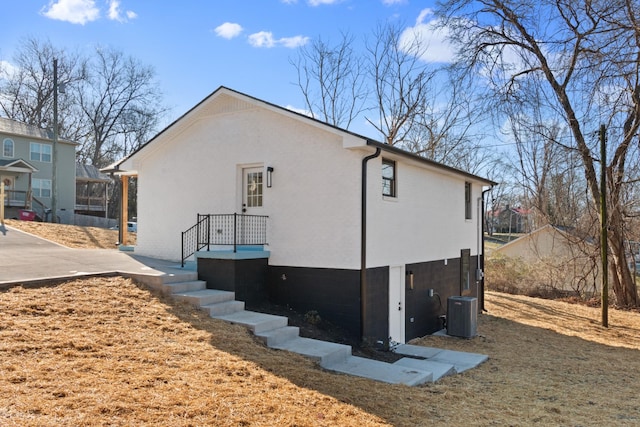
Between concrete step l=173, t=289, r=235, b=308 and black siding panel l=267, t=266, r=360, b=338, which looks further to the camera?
black siding panel l=267, t=266, r=360, b=338

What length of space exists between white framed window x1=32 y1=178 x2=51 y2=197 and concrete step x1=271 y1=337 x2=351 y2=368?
29.4 m

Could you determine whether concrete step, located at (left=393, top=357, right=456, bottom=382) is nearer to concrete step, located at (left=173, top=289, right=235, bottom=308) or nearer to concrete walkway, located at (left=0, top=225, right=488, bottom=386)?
concrete walkway, located at (left=0, top=225, right=488, bottom=386)

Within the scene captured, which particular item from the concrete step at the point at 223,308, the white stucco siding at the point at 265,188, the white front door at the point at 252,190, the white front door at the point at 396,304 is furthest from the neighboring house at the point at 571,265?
the concrete step at the point at 223,308

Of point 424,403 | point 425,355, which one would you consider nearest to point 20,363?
point 424,403

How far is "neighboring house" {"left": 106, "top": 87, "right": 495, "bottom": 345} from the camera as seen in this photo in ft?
30.1

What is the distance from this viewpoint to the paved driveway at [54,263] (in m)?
8.22

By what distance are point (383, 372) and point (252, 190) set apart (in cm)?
551

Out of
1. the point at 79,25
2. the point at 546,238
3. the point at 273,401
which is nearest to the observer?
the point at 273,401

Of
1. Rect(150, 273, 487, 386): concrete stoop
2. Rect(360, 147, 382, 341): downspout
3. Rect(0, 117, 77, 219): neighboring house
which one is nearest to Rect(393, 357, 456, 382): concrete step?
Rect(150, 273, 487, 386): concrete stoop

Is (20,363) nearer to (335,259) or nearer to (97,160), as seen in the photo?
(335,259)

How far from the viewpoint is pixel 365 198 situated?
9.08 m

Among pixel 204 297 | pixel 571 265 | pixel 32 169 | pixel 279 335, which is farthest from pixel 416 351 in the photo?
pixel 32 169

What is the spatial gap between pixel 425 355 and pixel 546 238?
755 inches

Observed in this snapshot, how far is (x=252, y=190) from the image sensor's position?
10.7 m
